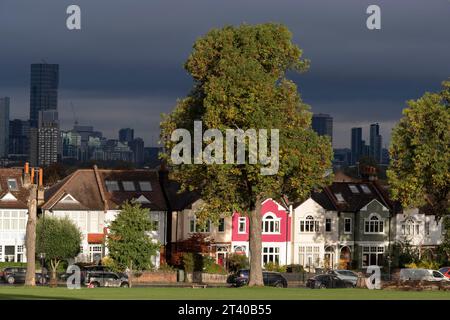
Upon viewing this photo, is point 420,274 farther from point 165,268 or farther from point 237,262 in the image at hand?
point 165,268

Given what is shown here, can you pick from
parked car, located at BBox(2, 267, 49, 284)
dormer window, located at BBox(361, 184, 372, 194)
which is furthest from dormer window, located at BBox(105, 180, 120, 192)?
dormer window, located at BBox(361, 184, 372, 194)

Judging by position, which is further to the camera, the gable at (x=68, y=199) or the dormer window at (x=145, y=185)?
the dormer window at (x=145, y=185)

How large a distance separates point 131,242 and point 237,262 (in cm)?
1557

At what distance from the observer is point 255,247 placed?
3024 inches

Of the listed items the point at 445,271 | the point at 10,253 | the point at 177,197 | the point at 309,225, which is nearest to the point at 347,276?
the point at 445,271

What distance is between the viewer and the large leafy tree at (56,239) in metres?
103

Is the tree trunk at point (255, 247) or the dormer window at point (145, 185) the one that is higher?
the dormer window at point (145, 185)

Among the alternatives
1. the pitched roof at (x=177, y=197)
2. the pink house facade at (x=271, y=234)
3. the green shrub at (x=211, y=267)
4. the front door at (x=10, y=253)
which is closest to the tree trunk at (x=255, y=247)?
the green shrub at (x=211, y=267)

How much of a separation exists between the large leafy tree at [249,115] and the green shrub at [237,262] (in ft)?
99.3

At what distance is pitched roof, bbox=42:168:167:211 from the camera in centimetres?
11188

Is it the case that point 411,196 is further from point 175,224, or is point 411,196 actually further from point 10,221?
point 10,221

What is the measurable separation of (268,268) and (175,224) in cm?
1225

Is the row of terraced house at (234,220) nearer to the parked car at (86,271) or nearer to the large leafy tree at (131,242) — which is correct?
the large leafy tree at (131,242)
